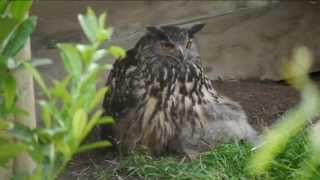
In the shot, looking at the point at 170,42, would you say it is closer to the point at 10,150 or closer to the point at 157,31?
Result: the point at 157,31

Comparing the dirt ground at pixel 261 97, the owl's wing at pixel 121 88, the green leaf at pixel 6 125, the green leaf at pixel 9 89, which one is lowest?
the dirt ground at pixel 261 97

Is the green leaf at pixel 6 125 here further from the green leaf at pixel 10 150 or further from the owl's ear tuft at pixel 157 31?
the owl's ear tuft at pixel 157 31

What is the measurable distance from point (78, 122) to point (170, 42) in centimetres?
201

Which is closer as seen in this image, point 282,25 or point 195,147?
point 195,147

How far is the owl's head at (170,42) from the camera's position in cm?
296

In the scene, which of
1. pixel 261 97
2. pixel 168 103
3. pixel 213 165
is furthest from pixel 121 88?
pixel 261 97

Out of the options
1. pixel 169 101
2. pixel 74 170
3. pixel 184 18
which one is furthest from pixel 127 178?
pixel 184 18

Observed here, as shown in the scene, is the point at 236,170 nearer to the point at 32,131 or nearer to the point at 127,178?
the point at 127,178

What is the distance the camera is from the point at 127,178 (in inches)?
103

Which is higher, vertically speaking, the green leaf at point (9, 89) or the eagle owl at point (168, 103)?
the green leaf at point (9, 89)

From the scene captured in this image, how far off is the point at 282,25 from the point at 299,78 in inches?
103

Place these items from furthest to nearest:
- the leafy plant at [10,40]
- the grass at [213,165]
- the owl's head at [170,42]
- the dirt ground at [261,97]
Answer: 1. the dirt ground at [261,97]
2. the owl's head at [170,42]
3. the grass at [213,165]
4. the leafy plant at [10,40]

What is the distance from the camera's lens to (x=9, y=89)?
1117mm

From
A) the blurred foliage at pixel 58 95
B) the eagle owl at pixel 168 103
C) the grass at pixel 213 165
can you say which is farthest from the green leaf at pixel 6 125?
the eagle owl at pixel 168 103
